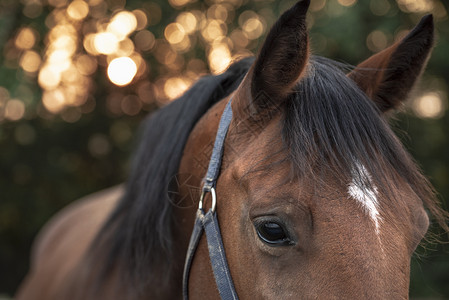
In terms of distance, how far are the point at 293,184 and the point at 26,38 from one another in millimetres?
4828

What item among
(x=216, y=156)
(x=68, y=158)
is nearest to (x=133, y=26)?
(x=68, y=158)

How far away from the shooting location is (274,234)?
4.31ft

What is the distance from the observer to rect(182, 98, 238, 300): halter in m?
1.46

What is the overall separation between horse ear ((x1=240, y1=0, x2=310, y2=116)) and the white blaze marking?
1.20 ft

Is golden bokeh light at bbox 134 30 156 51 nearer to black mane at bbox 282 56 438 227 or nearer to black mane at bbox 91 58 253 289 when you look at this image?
black mane at bbox 91 58 253 289

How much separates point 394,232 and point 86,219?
3206 millimetres

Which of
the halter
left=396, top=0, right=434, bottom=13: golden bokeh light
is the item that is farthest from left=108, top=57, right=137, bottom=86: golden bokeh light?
the halter

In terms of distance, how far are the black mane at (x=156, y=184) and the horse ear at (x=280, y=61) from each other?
15.4 inches

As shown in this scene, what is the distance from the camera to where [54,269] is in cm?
333

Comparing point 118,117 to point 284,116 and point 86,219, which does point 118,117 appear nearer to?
point 86,219

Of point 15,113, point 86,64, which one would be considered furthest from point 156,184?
point 86,64

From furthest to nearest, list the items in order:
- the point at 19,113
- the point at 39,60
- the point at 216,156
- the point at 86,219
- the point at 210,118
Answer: the point at 19,113
the point at 39,60
the point at 86,219
the point at 210,118
the point at 216,156

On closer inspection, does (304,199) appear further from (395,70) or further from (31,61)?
(31,61)

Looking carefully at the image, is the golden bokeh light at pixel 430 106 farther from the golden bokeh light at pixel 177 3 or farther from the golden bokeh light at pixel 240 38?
the golden bokeh light at pixel 177 3
